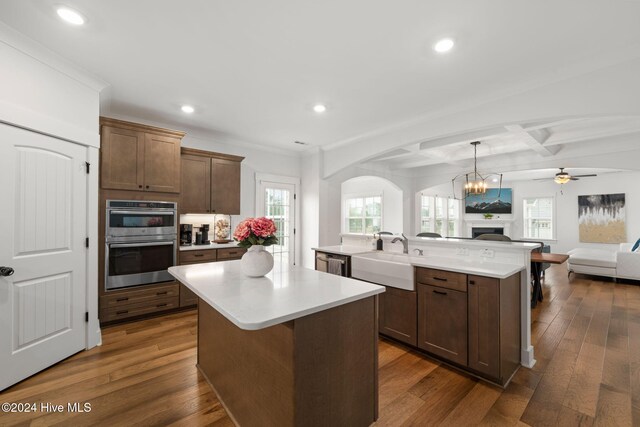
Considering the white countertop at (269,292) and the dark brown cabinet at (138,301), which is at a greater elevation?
the white countertop at (269,292)

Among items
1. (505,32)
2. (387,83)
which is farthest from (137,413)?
(505,32)

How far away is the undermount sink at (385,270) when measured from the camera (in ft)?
8.95

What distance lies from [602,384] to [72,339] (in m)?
4.57

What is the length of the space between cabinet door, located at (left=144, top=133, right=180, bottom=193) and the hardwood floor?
1.76 m

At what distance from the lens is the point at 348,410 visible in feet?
5.24

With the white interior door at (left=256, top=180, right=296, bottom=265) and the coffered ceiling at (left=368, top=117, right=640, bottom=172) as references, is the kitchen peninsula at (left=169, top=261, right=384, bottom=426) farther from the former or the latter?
the white interior door at (left=256, top=180, right=296, bottom=265)

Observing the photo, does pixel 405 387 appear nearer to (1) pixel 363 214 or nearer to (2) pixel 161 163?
(2) pixel 161 163

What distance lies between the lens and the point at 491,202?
9.80 meters

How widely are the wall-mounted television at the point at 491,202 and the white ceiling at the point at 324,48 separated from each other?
782 cm

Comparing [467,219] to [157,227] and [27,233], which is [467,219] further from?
[27,233]

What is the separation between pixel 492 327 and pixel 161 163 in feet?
13.1

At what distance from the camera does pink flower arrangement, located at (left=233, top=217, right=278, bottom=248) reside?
1959 mm

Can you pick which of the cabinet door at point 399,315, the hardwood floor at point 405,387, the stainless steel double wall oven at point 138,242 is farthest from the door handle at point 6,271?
the cabinet door at point 399,315

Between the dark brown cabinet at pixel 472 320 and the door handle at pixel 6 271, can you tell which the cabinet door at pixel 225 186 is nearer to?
the door handle at pixel 6 271
